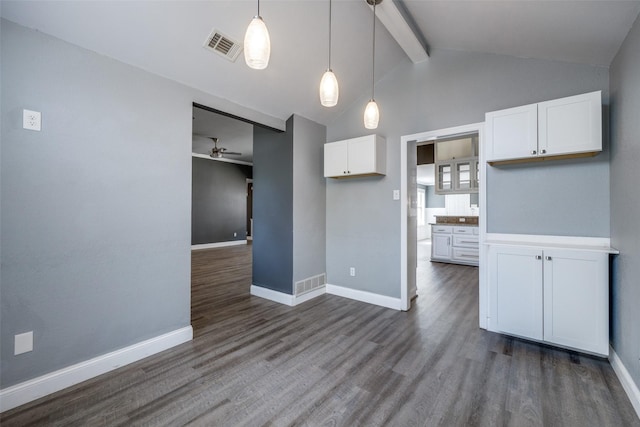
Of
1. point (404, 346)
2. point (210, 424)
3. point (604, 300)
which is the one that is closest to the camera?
point (210, 424)

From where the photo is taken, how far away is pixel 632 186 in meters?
1.84

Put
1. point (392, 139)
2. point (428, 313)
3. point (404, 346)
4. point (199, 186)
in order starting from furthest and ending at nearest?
point (199, 186) → point (392, 139) → point (428, 313) → point (404, 346)

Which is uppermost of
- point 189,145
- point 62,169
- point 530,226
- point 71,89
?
point 71,89

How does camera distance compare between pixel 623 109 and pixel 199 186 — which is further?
pixel 199 186

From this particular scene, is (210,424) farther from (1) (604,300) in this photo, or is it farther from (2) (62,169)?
(1) (604,300)

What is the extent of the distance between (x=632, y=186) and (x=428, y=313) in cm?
216

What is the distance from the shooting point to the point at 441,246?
6242 millimetres

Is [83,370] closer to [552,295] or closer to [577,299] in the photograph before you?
[552,295]

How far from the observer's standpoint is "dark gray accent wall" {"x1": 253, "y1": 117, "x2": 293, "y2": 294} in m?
3.63

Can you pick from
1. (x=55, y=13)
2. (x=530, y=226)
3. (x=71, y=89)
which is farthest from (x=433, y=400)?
(x=55, y=13)

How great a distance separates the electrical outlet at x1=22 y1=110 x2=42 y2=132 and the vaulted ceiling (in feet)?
1.83

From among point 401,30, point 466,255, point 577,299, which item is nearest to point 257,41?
point 401,30

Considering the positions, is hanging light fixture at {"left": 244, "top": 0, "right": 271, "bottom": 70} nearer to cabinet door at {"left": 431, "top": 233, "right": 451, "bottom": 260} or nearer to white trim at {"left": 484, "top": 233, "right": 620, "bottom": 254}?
white trim at {"left": 484, "top": 233, "right": 620, "bottom": 254}

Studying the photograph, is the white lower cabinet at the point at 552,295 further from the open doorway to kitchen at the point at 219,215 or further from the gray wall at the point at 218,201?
the gray wall at the point at 218,201
